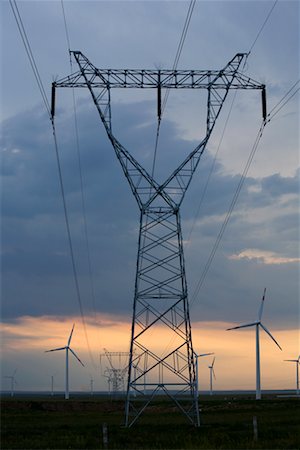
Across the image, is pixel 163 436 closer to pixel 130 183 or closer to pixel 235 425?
pixel 235 425

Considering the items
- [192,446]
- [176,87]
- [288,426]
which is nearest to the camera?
[192,446]

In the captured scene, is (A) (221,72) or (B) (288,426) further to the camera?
(B) (288,426)

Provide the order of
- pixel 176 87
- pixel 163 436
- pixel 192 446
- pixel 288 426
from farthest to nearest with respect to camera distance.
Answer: pixel 288 426, pixel 176 87, pixel 163 436, pixel 192 446

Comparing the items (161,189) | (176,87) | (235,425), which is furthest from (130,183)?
(235,425)

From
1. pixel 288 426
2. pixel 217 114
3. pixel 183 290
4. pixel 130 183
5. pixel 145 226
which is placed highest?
pixel 217 114

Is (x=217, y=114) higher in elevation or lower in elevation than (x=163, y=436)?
higher

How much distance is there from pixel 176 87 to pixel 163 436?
25.4 metres

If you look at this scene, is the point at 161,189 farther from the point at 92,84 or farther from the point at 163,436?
the point at 163,436

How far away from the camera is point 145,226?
52344mm

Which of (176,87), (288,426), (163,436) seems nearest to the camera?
(163,436)

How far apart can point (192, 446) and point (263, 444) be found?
4.72m

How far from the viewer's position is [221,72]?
52.9 metres

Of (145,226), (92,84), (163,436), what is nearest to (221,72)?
(92,84)

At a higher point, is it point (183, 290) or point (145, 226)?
point (145, 226)
